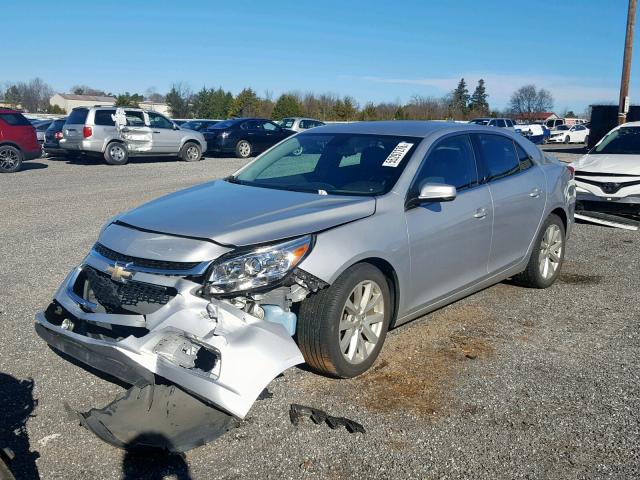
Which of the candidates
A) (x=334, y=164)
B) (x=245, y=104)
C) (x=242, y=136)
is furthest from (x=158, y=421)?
(x=245, y=104)

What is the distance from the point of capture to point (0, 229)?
9219mm

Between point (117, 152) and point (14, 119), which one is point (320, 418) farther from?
point (117, 152)

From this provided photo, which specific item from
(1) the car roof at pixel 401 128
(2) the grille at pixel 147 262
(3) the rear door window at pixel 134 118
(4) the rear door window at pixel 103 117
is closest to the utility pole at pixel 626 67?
(3) the rear door window at pixel 134 118

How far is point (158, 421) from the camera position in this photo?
338 cm

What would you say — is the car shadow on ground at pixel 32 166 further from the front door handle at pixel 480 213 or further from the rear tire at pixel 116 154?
the front door handle at pixel 480 213

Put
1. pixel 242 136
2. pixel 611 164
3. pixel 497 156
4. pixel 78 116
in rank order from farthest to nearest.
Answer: pixel 242 136, pixel 78 116, pixel 611 164, pixel 497 156

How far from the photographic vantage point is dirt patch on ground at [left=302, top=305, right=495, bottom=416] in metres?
3.85

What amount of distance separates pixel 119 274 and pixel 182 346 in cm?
64

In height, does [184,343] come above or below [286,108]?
below

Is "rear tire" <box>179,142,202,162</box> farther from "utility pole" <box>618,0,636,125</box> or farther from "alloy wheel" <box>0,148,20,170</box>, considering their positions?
"utility pole" <box>618,0,636,125</box>

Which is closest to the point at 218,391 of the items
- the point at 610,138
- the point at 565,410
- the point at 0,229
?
the point at 565,410

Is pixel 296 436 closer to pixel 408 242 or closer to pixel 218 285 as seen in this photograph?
pixel 218 285

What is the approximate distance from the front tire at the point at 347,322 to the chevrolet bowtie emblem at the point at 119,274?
1.03m

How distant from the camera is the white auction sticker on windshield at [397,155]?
4695 mm
